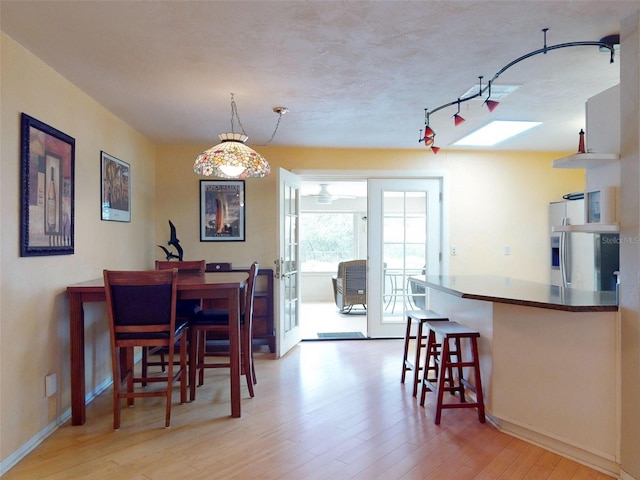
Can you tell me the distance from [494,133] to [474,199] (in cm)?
95

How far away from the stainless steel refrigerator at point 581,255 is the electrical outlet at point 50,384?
355 centimetres

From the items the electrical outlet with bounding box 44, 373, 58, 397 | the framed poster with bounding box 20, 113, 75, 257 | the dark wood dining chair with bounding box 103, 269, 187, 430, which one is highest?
the framed poster with bounding box 20, 113, 75, 257

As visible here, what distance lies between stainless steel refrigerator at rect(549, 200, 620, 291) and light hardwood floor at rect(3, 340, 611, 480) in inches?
56.5

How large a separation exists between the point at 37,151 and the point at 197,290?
1.21 metres

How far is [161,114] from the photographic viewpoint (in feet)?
11.5

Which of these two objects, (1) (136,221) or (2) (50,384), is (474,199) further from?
(2) (50,384)

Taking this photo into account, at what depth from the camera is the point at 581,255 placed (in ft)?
12.8

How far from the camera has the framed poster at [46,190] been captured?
7.49 ft

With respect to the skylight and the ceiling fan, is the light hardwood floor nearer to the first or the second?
the skylight

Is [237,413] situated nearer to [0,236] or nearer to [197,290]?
[197,290]

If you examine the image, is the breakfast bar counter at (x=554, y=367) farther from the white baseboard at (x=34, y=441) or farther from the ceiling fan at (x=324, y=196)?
the ceiling fan at (x=324, y=196)

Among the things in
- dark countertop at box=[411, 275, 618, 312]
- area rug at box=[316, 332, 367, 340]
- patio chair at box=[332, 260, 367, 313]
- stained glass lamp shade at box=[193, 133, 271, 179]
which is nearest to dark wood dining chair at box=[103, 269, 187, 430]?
stained glass lamp shade at box=[193, 133, 271, 179]

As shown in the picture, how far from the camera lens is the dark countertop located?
2.13 meters

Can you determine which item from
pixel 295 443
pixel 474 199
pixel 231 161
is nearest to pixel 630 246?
pixel 295 443
